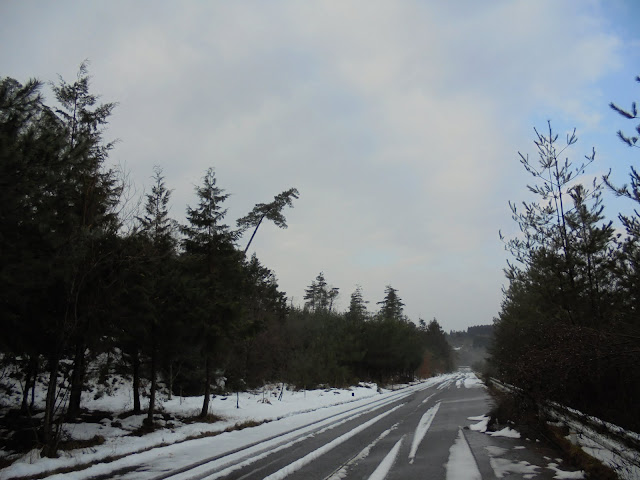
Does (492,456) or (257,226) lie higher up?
(257,226)

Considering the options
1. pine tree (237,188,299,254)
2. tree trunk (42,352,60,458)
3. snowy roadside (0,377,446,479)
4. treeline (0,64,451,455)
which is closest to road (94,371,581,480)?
snowy roadside (0,377,446,479)

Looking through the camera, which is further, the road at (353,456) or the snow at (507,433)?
the snow at (507,433)

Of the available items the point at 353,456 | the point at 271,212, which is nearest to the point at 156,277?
the point at 353,456

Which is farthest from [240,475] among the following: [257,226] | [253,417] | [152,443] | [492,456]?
[257,226]

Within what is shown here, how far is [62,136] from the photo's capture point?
754 cm

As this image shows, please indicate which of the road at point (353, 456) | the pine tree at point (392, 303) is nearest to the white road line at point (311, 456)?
the road at point (353, 456)

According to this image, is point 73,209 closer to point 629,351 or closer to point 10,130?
point 10,130

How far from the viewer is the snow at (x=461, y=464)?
7.74m

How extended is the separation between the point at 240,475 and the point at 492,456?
18.2 ft

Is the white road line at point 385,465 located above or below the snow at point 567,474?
above

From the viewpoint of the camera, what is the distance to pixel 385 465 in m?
8.80

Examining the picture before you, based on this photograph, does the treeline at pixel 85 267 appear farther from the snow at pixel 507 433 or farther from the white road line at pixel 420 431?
the snow at pixel 507 433

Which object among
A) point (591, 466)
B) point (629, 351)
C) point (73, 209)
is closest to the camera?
point (629, 351)

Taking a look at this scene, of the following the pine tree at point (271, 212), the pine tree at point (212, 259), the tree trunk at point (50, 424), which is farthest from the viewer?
the pine tree at point (271, 212)
